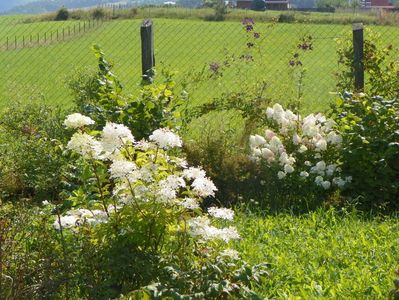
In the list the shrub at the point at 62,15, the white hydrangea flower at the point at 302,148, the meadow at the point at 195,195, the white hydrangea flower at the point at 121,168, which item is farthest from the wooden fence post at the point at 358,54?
the shrub at the point at 62,15

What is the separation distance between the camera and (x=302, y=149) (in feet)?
24.0

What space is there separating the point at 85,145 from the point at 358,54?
6107 millimetres

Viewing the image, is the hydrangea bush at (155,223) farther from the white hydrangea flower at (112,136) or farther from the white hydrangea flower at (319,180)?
the white hydrangea flower at (319,180)

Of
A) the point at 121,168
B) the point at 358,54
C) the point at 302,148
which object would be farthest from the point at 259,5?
the point at 121,168

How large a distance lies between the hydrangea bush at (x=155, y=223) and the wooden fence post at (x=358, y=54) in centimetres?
555

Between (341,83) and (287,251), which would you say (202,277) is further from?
(341,83)

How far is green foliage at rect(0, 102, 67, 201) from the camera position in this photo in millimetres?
7172

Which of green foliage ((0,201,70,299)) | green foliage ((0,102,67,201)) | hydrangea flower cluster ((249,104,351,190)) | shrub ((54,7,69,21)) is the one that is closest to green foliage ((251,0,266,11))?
shrub ((54,7,69,21))

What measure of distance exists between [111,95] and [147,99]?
35cm

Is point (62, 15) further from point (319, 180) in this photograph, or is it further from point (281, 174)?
point (319, 180)

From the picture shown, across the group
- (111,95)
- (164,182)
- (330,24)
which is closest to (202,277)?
(164,182)

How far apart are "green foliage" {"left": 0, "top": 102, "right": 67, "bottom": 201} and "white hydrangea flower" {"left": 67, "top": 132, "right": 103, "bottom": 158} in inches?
84.1

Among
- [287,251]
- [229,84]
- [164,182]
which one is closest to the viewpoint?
[164,182]

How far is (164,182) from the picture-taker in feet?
13.8
